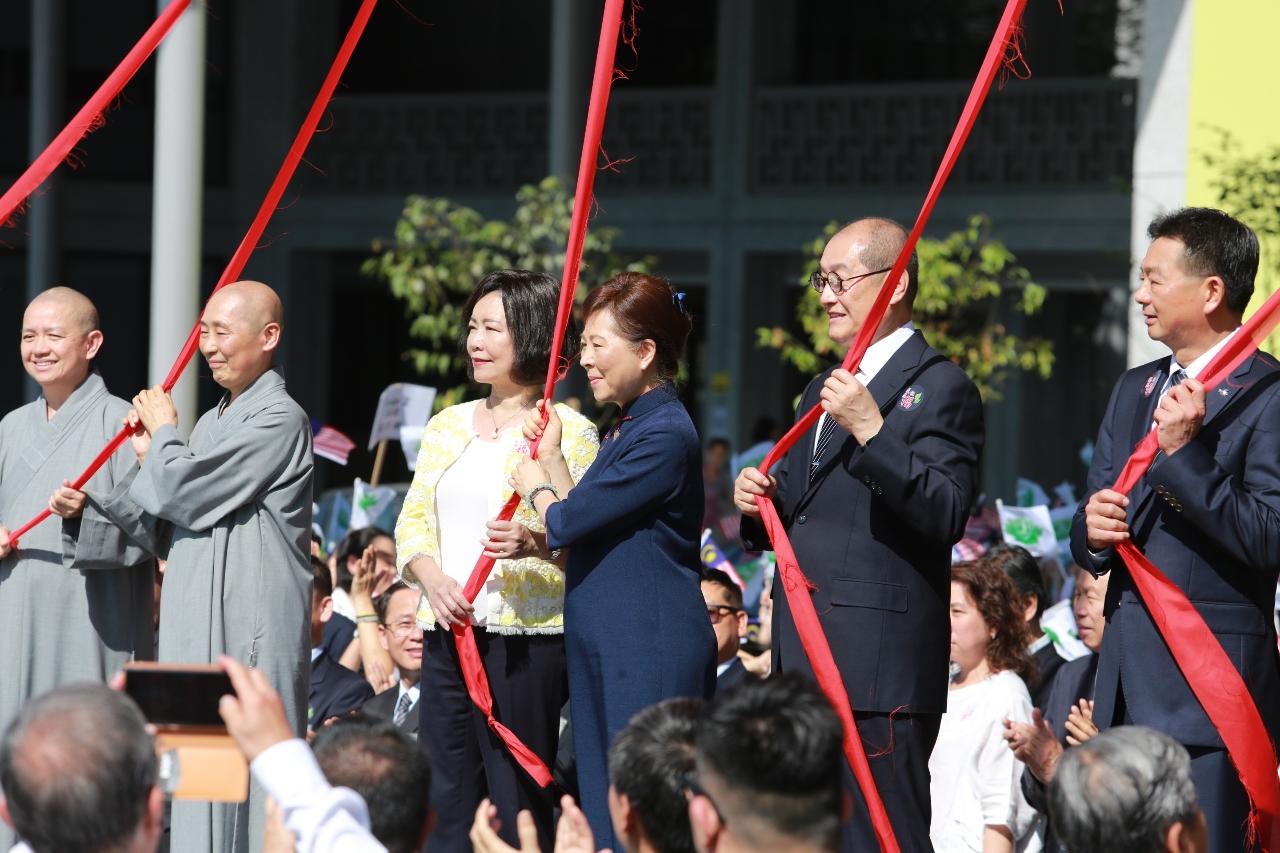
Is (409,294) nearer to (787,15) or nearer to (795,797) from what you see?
(787,15)

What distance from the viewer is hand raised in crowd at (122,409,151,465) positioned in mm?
4551

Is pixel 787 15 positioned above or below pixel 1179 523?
above

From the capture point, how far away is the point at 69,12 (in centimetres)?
1541

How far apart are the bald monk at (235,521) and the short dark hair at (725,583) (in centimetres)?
155

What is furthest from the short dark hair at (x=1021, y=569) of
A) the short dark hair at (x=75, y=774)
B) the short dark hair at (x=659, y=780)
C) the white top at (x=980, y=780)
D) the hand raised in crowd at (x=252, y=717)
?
the short dark hair at (x=75, y=774)

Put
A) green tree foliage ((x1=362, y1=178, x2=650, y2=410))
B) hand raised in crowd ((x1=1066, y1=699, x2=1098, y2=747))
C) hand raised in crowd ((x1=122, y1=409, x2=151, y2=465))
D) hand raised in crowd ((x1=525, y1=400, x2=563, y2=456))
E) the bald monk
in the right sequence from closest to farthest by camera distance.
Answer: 1. hand raised in crowd ((x1=1066, y1=699, x2=1098, y2=747))
2. hand raised in crowd ((x1=525, y1=400, x2=563, y2=456))
3. the bald monk
4. hand raised in crowd ((x1=122, y1=409, x2=151, y2=465))
5. green tree foliage ((x1=362, y1=178, x2=650, y2=410))

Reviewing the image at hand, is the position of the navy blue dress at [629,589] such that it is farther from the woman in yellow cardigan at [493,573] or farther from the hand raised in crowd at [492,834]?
the hand raised in crowd at [492,834]

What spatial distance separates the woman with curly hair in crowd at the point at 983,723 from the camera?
4766 mm

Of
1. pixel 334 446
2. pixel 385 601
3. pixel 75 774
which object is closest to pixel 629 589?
pixel 75 774

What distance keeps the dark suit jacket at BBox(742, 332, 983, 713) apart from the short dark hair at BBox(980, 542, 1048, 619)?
1496 mm

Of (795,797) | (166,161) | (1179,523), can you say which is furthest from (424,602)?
(166,161)

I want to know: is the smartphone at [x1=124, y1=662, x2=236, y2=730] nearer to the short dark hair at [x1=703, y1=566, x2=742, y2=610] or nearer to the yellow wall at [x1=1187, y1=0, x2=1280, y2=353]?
the short dark hair at [x1=703, y1=566, x2=742, y2=610]

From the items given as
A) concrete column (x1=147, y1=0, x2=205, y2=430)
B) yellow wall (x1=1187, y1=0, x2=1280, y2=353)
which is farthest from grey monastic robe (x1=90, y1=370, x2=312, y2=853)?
yellow wall (x1=1187, y1=0, x2=1280, y2=353)

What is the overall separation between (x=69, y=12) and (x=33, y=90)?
1503 millimetres
